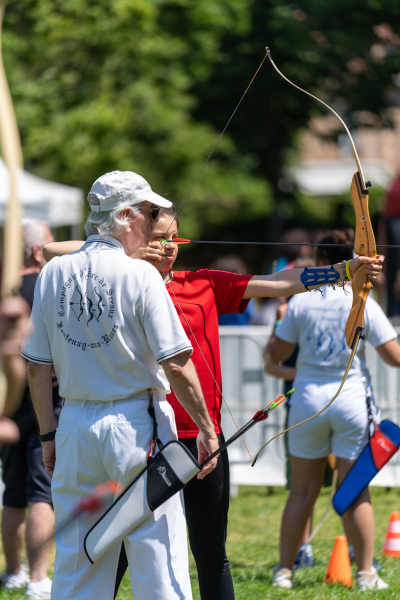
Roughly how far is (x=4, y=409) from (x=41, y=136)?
41.1 ft

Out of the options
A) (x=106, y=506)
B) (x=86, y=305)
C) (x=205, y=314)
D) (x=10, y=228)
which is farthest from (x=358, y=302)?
(x=10, y=228)

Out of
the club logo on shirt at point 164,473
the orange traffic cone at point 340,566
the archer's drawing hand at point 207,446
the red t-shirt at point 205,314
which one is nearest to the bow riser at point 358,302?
the red t-shirt at point 205,314

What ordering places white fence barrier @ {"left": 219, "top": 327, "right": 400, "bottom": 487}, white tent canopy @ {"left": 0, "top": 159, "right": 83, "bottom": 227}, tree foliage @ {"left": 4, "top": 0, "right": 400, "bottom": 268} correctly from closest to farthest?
white fence barrier @ {"left": 219, "top": 327, "right": 400, "bottom": 487}, white tent canopy @ {"left": 0, "top": 159, "right": 83, "bottom": 227}, tree foliage @ {"left": 4, "top": 0, "right": 400, "bottom": 268}

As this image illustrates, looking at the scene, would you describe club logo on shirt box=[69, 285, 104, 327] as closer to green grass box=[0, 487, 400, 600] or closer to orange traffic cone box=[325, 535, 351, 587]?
green grass box=[0, 487, 400, 600]

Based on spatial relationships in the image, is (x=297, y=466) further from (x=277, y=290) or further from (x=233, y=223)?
(x=233, y=223)

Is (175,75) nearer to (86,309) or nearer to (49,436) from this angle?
(49,436)

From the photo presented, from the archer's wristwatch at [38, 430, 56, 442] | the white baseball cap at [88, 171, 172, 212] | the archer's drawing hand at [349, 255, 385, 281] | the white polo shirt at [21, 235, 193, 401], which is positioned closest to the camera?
the white polo shirt at [21, 235, 193, 401]

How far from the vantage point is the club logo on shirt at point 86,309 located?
2410 mm

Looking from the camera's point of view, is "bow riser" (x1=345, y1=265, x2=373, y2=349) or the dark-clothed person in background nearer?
"bow riser" (x1=345, y1=265, x2=373, y2=349)

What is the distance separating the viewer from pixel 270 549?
4738 millimetres

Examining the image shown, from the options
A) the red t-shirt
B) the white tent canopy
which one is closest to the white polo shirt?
the red t-shirt

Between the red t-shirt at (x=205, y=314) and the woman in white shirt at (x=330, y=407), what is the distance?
3.15ft

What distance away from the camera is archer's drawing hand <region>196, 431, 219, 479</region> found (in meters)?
2.58

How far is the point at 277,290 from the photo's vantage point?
2.93 m
